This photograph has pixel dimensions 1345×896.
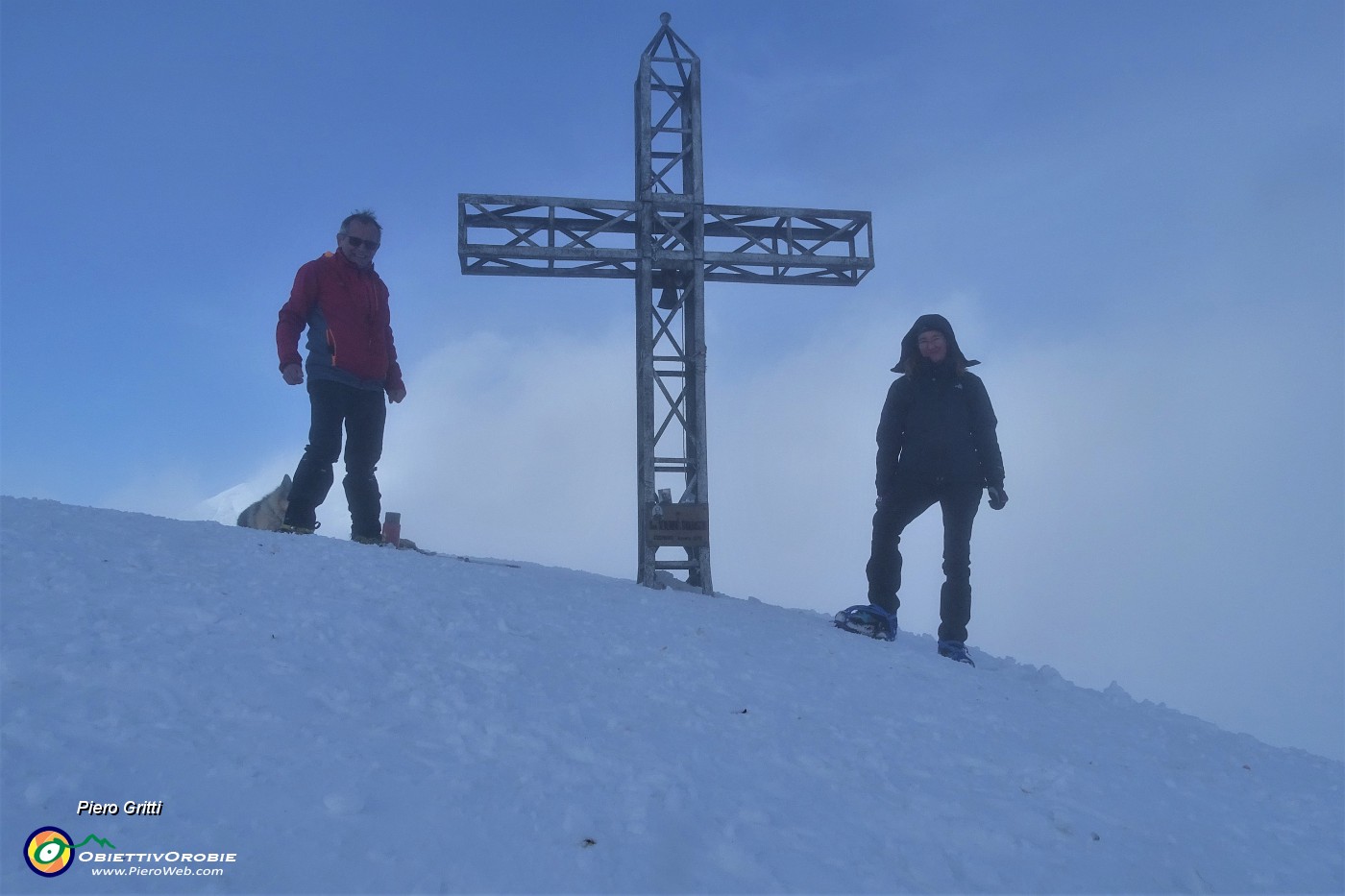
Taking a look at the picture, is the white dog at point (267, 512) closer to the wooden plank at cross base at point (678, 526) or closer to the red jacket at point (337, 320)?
the wooden plank at cross base at point (678, 526)

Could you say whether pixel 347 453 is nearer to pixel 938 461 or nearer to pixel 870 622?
pixel 870 622

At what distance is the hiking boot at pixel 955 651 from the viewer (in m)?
5.59

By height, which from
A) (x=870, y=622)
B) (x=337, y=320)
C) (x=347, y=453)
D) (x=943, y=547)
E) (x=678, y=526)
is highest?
(x=337, y=320)

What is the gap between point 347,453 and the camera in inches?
250

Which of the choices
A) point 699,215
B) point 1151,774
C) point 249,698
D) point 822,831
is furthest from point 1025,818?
point 699,215

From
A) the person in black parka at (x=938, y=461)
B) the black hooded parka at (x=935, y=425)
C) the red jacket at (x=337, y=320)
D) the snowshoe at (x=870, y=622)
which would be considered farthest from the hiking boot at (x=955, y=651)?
the red jacket at (x=337, y=320)

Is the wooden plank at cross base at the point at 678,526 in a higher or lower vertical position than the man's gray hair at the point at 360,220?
lower

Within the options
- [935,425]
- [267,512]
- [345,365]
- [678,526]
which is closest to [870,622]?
[935,425]

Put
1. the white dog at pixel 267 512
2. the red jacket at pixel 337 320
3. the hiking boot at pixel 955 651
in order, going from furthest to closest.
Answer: the white dog at pixel 267 512
the red jacket at pixel 337 320
the hiking boot at pixel 955 651

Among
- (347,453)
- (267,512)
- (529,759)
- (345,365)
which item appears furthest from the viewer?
(267,512)

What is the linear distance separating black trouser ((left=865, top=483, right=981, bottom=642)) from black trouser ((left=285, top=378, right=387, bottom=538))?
3.55 m

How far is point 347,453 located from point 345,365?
64 centimetres

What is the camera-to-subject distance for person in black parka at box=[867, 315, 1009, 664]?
593cm

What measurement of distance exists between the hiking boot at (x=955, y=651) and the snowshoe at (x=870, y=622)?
41 cm
